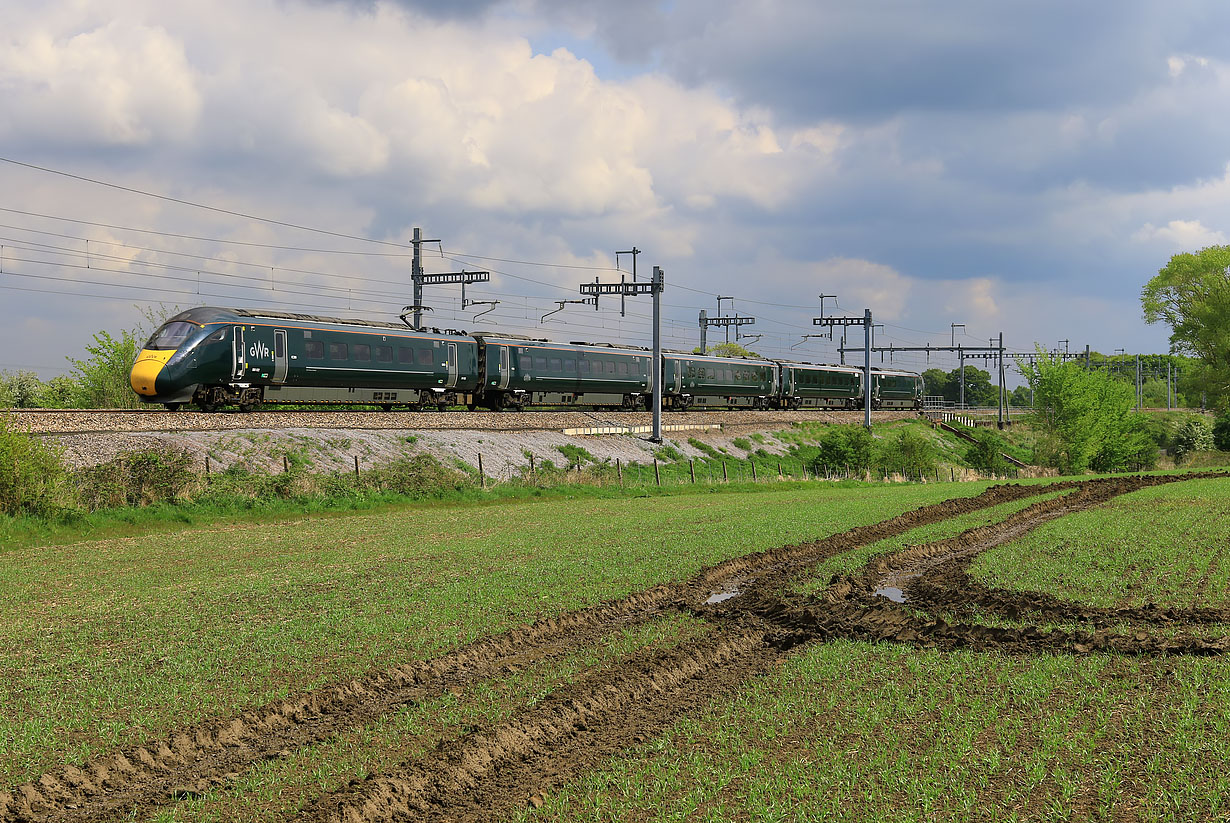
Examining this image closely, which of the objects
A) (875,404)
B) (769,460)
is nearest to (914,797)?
(769,460)

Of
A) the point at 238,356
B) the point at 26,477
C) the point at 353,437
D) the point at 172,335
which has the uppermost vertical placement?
the point at 172,335

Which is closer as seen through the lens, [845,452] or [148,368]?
[148,368]

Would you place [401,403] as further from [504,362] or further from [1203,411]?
[1203,411]

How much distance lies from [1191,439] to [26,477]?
76.6 meters

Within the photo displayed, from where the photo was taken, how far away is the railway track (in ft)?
91.7

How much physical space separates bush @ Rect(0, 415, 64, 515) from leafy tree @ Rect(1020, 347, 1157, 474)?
53828mm

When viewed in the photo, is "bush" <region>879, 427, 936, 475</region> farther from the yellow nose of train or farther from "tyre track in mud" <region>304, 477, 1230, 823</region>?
the yellow nose of train

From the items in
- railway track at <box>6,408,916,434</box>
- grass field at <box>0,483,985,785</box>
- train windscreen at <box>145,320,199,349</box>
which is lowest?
grass field at <box>0,483,985,785</box>

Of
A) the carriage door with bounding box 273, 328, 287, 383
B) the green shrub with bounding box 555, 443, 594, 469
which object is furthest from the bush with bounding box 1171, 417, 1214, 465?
the carriage door with bounding box 273, 328, 287, 383

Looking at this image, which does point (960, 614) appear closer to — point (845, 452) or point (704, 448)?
point (704, 448)

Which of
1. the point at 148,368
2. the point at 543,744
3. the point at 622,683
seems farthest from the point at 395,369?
the point at 543,744

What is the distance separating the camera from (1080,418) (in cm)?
5703

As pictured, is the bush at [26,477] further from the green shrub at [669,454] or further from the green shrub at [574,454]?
the green shrub at [669,454]

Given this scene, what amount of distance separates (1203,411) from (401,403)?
300ft
